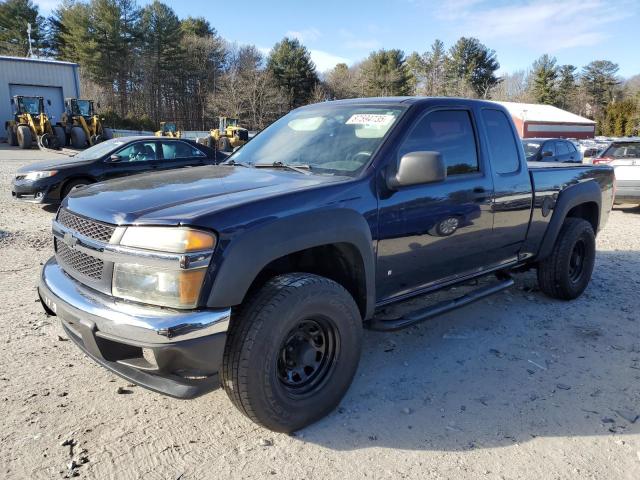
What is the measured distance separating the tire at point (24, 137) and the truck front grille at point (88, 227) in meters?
26.1

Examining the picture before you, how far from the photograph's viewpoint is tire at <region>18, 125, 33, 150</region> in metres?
24.8

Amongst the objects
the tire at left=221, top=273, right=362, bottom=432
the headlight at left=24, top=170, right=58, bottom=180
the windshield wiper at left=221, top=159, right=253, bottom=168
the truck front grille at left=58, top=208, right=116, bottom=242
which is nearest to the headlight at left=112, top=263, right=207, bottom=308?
the truck front grille at left=58, top=208, right=116, bottom=242

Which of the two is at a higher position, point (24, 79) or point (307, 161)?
point (24, 79)

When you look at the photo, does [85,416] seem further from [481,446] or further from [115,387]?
[481,446]

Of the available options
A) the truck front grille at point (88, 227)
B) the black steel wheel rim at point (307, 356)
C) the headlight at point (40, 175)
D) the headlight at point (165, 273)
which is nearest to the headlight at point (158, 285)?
the headlight at point (165, 273)

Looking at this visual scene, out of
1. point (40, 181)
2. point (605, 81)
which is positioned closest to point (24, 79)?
point (40, 181)

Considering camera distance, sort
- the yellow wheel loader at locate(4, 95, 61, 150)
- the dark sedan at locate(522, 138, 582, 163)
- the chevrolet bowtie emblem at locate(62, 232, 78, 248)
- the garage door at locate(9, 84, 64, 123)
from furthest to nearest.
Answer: the garage door at locate(9, 84, 64, 123) → the yellow wheel loader at locate(4, 95, 61, 150) → the dark sedan at locate(522, 138, 582, 163) → the chevrolet bowtie emblem at locate(62, 232, 78, 248)

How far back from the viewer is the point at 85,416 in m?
2.85

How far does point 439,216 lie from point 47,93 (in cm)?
3922

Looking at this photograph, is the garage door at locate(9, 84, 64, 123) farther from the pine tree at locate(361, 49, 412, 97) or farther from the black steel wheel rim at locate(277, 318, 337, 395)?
the black steel wheel rim at locate(277, 318, 337, 395)

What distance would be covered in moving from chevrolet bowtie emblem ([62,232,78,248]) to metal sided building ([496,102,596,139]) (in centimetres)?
4350

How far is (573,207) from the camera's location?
493cm

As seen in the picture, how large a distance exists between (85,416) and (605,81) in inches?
3345

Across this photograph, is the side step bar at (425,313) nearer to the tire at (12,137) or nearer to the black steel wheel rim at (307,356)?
the black steel wheel rim at (307,356)
